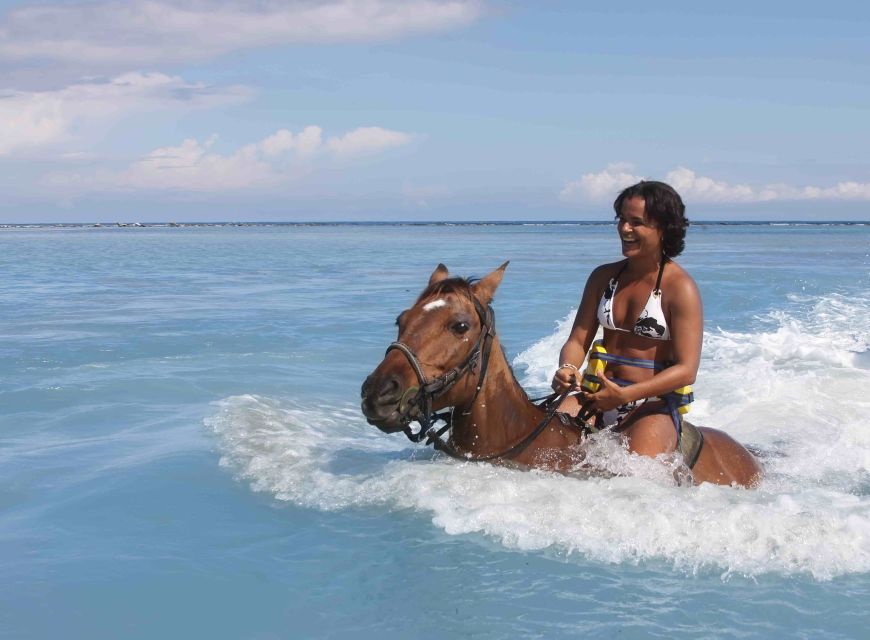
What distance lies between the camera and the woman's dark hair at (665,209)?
486 centimetres

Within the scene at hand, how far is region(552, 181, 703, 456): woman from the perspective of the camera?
4.86 m

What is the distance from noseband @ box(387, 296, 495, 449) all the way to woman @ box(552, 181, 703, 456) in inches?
16.5

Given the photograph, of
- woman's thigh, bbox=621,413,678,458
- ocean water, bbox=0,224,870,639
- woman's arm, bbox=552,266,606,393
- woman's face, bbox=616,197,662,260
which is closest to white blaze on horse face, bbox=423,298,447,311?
woman's arm, bbox=552,266,606,393

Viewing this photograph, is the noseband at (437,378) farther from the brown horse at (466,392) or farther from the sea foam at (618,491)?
the sea foam at (618,491)

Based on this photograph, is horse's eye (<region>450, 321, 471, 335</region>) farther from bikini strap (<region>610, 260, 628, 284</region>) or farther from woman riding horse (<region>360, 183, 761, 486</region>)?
bikini strap (<region>610, 260, 628, 284</region>)

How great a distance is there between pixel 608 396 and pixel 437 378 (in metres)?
0.92

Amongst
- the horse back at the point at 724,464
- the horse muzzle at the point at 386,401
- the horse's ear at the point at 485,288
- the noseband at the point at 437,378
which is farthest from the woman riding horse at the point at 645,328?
the horse muzzle at the point at 386,401

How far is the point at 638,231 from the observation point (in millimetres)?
4867

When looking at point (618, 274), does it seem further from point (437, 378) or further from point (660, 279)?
point (437, 378)

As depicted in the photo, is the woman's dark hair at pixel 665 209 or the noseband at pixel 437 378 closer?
the noseband at pixel 437 378

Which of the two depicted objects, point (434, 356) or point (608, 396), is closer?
point (434, 356)

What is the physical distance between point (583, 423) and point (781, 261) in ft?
112

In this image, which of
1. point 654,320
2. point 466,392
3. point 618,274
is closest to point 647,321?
point 654,320

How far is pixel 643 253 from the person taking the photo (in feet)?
16.1
